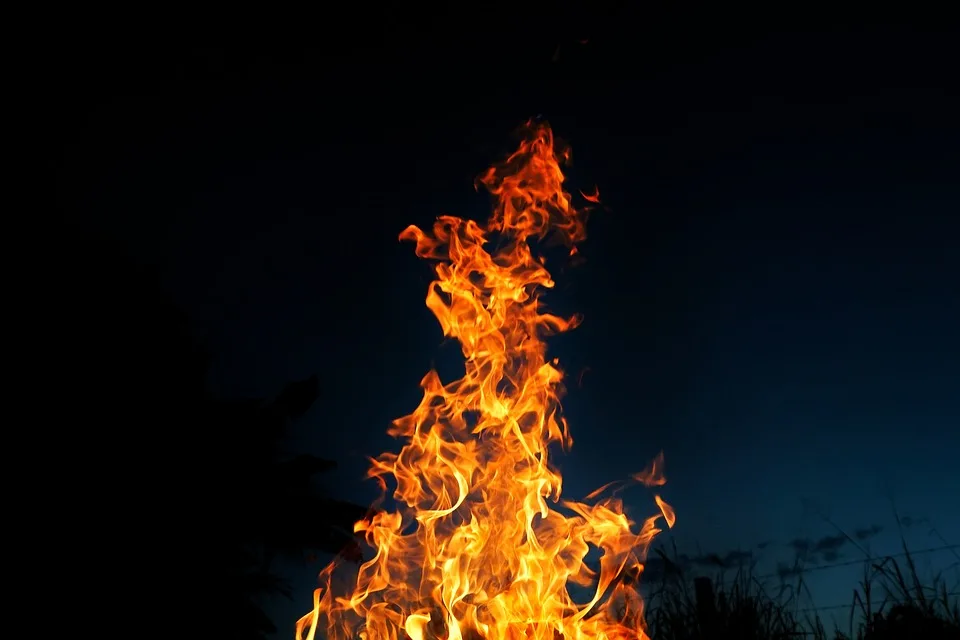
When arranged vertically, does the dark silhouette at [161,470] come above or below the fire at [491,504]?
above

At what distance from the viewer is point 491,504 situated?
20.0ft

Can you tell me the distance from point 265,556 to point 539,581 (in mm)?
14322

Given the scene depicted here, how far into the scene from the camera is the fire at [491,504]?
17.7 feet

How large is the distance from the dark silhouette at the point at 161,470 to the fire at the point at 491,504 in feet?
35.6

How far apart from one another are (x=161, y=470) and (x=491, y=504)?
13.1m

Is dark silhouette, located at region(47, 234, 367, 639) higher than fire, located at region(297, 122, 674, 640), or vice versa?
dark silhouette, located at region(47, 234, 367, 639)

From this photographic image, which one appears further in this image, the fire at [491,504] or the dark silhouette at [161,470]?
the dark silhouette at [161,470]

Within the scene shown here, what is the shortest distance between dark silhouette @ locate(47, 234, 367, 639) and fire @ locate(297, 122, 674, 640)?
10.9 meters

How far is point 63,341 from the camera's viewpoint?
16.0m

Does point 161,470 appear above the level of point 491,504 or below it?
above

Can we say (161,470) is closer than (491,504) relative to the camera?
No

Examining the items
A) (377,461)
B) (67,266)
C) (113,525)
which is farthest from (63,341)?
(377,461)

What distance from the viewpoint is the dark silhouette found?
50.2 feet

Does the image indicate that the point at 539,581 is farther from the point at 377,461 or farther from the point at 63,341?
the point at 63,341
